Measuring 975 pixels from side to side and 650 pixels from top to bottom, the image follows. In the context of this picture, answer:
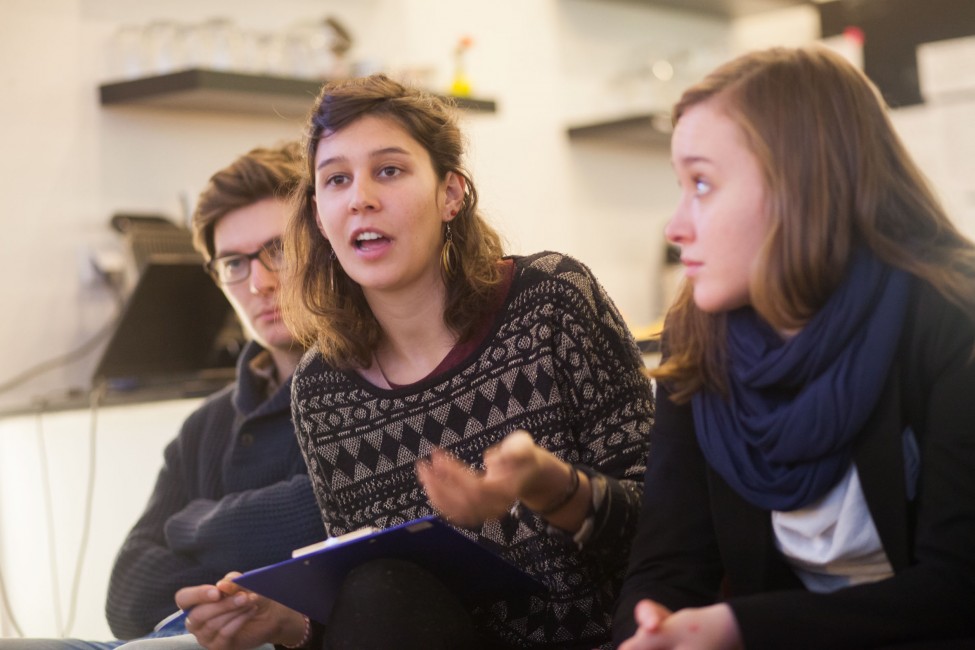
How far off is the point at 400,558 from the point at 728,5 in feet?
13.0

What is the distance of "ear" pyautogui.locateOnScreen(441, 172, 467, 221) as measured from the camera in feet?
5.17

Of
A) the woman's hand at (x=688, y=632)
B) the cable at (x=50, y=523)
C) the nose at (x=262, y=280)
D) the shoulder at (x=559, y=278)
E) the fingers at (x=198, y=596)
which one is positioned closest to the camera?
the woman's hand at (x=688, y=632)

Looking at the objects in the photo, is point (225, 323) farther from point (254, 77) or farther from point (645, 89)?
point (645, 89)

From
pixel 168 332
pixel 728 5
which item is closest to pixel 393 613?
pixel 168 332

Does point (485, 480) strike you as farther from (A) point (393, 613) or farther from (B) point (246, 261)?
(B) point (246, 261)

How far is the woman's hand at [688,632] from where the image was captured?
99 centimetres

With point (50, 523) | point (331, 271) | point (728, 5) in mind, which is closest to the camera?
point (331, 271)

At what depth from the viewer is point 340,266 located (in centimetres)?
163

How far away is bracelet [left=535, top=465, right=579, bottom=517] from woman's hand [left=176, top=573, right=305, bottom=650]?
0.40m

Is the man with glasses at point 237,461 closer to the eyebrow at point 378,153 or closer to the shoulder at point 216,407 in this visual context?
the shoulder at point 216,407

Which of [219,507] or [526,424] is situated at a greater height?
[526,424]

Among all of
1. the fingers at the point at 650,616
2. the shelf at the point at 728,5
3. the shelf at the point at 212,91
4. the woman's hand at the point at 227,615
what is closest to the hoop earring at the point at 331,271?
the woman's hand at the point at 227,615

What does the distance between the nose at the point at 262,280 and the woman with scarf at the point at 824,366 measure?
0.84 meters

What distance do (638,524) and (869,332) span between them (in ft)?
1.12
